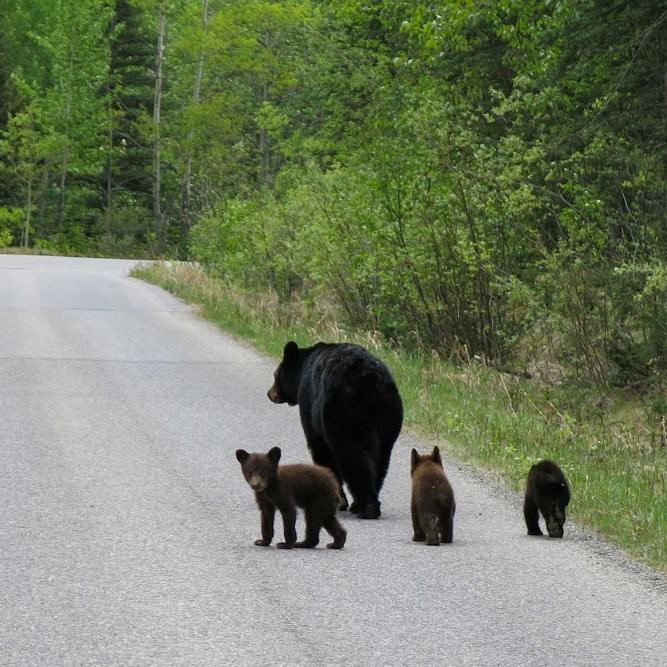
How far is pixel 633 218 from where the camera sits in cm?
1528

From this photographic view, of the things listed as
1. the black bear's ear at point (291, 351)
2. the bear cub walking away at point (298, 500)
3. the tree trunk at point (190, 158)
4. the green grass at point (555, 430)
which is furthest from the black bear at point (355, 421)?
the tree trunk at point (190, 158)

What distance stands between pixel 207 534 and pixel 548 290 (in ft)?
27.1

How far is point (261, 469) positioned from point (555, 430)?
5292 mm

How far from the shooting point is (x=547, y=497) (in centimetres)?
805

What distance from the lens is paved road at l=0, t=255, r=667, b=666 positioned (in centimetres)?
568

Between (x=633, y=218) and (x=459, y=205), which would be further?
(x=459, y=205)

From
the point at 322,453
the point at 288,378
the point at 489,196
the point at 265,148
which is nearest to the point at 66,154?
the point at 265,148

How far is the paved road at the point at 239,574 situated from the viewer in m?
5.68

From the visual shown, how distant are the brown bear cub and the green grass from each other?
3.23ft

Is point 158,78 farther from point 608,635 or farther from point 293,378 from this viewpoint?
point 608,635

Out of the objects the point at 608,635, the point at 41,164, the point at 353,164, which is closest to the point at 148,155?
the point at 41,164

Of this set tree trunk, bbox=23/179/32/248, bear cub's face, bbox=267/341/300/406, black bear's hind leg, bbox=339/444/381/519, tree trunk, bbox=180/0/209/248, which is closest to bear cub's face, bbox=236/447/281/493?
black bear's hind leg, bbox=339/444/381/519

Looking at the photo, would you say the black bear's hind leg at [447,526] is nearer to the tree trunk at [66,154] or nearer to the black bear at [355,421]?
the black bear at [355,421]

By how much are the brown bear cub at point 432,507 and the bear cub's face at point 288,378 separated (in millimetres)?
1856
